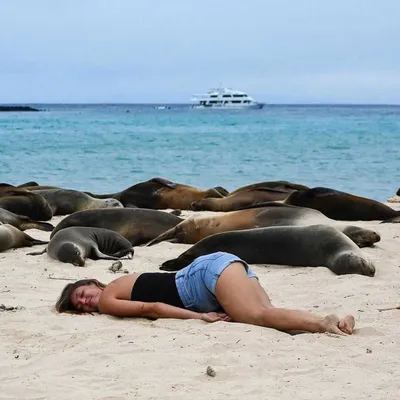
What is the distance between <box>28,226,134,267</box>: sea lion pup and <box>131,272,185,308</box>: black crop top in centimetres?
232

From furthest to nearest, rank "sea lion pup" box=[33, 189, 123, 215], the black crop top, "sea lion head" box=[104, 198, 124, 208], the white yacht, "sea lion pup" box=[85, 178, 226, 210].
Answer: the white yacht, "sea lion pup" box=[85, 178, 226, 210], "sea lion pup" box=[33, 189, 123, 215], "sea lion head" box=[104, 198, 124, 208], the black crop top

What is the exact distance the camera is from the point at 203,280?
560 cm

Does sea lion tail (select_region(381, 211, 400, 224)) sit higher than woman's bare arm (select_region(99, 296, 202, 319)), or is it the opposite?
woman's bare arm (select_region(99, 296, 202, 319))

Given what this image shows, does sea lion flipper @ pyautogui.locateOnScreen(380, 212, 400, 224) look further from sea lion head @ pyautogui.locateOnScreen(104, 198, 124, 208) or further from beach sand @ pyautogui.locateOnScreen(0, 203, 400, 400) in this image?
beach sand @ pyautogui.locateOnScreen(0, 203, 400, 400)

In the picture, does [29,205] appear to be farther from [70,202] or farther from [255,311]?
[255,311]

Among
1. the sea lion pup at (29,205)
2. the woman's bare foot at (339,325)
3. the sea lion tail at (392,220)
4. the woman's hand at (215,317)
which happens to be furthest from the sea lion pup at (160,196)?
the woman's bare foot at (339,325)

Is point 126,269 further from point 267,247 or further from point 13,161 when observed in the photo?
point 13,161

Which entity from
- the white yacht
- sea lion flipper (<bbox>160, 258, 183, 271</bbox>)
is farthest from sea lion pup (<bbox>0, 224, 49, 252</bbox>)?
the white yacht

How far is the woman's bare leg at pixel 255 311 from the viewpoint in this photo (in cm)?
534

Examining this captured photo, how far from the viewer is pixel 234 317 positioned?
5.54 metres

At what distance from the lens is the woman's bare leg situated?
5.34 metres

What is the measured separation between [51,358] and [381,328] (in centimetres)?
202

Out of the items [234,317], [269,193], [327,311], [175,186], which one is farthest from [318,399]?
[175,186]

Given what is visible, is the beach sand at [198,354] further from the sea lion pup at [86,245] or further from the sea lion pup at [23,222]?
the sea lion pup at [23,222]
